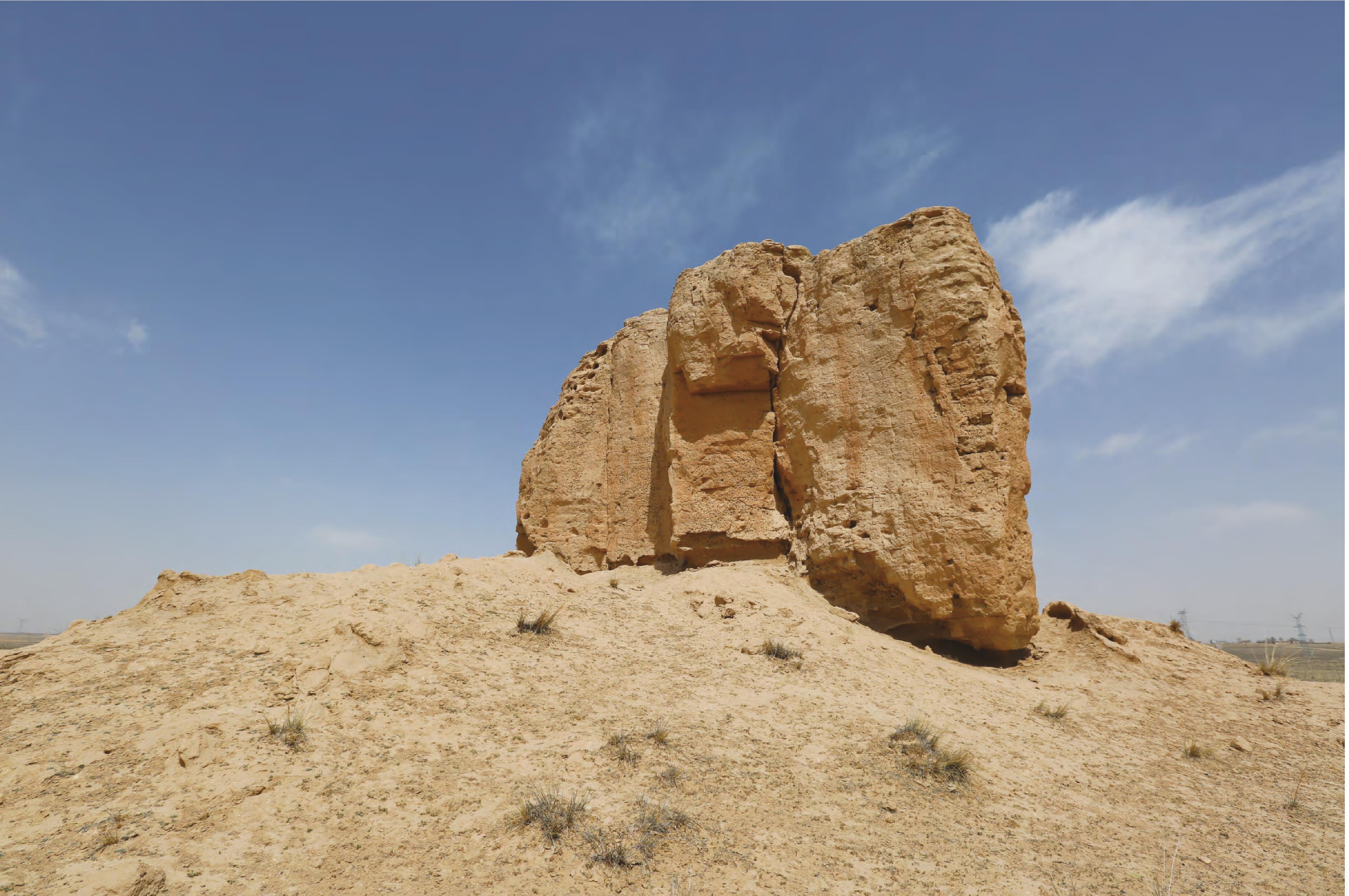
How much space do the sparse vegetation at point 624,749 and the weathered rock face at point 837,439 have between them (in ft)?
16.0

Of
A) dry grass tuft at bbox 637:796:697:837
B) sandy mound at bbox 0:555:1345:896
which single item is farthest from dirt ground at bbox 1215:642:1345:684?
dry grass tuft at bbox 637:796:697:837

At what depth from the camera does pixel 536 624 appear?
7500mm

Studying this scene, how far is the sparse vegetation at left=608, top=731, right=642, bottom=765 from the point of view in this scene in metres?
5.19

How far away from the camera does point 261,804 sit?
4.42 m

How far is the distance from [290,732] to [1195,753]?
335 inches

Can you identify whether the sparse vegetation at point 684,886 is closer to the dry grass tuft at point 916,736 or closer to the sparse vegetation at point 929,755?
the sparse vegetation at point 929,755

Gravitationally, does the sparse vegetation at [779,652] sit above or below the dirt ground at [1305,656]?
above

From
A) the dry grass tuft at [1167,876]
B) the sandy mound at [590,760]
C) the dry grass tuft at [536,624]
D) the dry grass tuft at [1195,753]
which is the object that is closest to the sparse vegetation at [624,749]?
the sandy mound at [590,760]

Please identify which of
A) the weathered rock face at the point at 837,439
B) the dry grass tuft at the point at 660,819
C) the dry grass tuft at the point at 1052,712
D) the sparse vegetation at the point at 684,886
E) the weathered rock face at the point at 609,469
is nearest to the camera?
the sparse vegetation at the point at 684,886

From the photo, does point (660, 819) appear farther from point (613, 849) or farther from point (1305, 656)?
point (1305, 656)

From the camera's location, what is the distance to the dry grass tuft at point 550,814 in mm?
4289

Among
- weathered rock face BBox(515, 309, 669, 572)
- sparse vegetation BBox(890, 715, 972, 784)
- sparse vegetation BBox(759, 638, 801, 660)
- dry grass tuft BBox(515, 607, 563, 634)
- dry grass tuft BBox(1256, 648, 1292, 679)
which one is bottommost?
sparse vegetation BBox(890, 715, 972, 784)

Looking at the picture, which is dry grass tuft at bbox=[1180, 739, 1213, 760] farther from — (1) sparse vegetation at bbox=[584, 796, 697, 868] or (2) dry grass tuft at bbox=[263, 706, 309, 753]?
(2) dry grass tuft at bbox=[263, 706, 309, 753]

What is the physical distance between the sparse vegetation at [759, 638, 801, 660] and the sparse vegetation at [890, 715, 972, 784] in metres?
1.56
